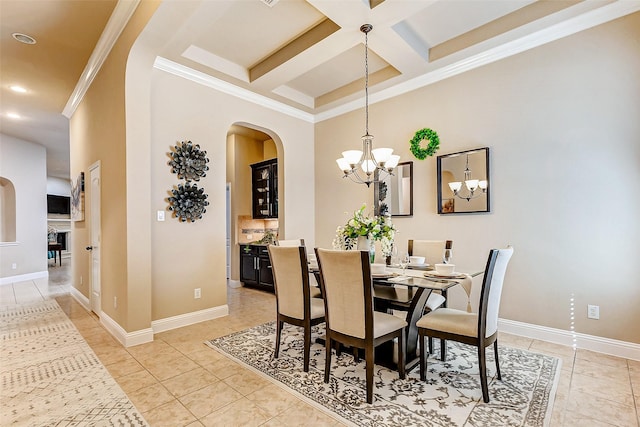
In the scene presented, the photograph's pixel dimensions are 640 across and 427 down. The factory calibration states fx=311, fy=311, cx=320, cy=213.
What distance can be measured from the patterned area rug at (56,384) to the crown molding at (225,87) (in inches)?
118

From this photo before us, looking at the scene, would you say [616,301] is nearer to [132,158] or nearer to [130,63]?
[132,158]

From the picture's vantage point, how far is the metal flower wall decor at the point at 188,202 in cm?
349

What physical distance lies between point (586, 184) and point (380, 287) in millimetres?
2074

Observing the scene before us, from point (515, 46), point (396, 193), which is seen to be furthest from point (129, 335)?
point (515, 46)

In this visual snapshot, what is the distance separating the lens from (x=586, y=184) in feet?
9.21

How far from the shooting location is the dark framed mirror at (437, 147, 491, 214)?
3.40 meters

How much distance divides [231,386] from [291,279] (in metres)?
0.86

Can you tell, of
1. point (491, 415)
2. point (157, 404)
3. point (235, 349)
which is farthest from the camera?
point (235, 349)

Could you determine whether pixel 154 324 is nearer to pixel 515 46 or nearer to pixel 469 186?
pixel 469 186

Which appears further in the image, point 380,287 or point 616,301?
point 380,287

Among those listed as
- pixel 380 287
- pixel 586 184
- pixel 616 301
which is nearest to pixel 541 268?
pixel 616 301

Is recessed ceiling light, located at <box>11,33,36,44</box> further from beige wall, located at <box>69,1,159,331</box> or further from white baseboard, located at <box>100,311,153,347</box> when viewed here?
white baseboard, located at <box>100,311,153,347</box>

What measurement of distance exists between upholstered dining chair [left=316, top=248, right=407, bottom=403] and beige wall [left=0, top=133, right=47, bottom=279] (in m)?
7.70

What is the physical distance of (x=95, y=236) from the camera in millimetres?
3963
